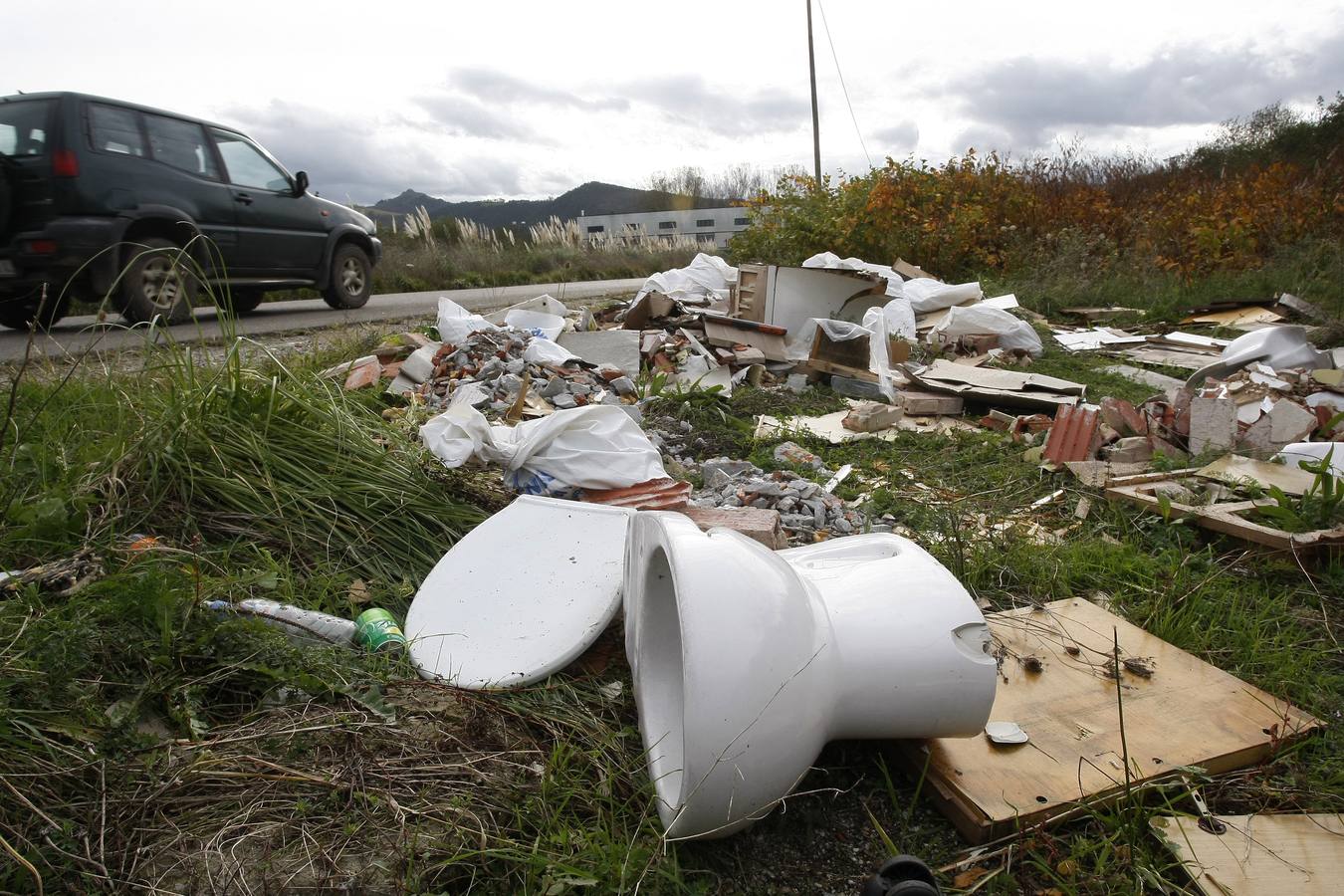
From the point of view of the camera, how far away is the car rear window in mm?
5570

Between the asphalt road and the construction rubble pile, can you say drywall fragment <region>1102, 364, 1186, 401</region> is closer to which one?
the construction rubble pile

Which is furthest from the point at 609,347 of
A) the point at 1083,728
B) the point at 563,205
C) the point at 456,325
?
the point at 563,205

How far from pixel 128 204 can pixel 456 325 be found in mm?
2746

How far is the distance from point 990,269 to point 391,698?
36.6 ft

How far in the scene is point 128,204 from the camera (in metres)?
5.94

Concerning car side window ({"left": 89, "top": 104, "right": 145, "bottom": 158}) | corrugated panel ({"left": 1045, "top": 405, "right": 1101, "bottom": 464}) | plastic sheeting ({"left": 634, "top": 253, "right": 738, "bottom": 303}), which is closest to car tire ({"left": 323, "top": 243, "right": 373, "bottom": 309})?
car side window ({"left": 89, "top": 104, "right": 145, "bottom": 158})

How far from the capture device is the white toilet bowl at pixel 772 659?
1357mm

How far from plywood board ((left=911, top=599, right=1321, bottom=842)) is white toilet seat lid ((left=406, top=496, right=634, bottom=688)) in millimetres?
971

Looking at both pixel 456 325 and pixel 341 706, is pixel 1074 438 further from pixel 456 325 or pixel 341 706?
pixel 456 325

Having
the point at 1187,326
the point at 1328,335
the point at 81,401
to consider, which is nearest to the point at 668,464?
the point at 81,401

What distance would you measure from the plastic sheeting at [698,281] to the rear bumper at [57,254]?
14.6ft

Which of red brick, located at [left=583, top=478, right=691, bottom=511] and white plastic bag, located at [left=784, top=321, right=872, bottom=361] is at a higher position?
white plastic bag, located at [left=784, top=321, right=872, bottom=361]

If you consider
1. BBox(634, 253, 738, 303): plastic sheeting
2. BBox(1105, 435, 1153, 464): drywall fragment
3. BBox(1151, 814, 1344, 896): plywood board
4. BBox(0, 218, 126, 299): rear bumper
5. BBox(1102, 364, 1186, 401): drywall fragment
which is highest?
BBox(0, 218, 126, 299): rear bumper

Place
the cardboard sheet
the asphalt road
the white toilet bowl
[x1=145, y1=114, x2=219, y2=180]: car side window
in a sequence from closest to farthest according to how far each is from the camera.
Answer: the white toilet bowl < the cardboard sheet < the asphalt road < [x1=145, y1=114, x2=219, y2=180]: car side window
